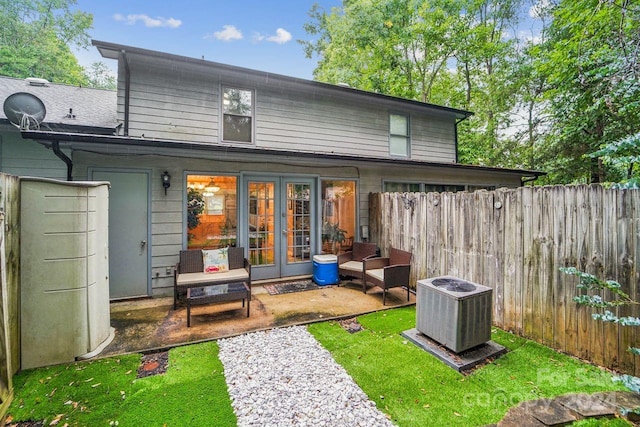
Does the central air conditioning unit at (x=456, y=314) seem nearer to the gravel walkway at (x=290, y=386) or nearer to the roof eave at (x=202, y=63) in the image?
the gravel walkway at (x=290, y=386)

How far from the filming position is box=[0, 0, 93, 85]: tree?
13.2 m

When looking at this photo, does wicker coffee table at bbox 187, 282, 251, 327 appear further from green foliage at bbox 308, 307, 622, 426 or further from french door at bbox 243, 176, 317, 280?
french door at bbox 243, 176, 317, 280

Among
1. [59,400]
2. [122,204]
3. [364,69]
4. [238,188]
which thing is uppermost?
[364,69]

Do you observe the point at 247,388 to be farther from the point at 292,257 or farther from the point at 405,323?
the point at 292,257

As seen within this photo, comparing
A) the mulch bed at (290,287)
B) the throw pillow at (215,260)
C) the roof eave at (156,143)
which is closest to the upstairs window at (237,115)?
the roof eave at (156,143)

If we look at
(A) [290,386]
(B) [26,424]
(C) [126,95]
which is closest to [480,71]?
(C) [126,95]

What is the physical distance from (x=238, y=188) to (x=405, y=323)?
4236 millimetres

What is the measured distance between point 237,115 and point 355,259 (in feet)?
14.8

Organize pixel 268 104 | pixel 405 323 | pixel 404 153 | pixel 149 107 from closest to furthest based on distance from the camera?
pixel 405 323 → pixel 149 107 → pixel 268 104 → pixel 404 153

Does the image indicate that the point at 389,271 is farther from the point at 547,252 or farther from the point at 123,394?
the point at 123,394

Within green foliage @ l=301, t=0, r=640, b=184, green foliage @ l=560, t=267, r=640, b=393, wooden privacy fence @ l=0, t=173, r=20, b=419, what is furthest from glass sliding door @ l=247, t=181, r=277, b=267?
green foliage @ l=301, t=0, r=640, b=184

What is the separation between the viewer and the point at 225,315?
438cm

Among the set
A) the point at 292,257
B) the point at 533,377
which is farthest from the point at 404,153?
the point at 533,377

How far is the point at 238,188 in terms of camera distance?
233 inches
